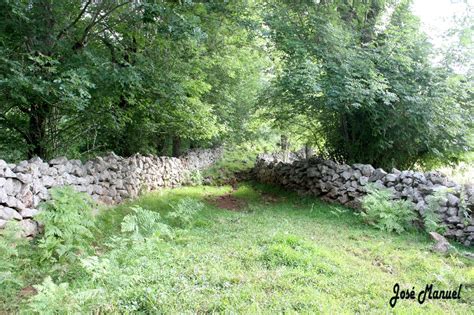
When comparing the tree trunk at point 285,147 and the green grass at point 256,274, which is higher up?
the tree trunk at point 285,147

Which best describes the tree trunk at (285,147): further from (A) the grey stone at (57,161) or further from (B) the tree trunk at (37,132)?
(A) the grey stone at (57,161)

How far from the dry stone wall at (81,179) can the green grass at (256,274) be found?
45.6 inches

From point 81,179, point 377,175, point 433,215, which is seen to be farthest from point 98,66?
point 433,215

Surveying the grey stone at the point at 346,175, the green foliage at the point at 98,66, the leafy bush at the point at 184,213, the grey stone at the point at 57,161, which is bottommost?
the leafy bush at the point at 184,213

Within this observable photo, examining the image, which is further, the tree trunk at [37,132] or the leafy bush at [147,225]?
the tree trunk at [37,132]

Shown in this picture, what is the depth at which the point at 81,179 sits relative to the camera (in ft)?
25.5

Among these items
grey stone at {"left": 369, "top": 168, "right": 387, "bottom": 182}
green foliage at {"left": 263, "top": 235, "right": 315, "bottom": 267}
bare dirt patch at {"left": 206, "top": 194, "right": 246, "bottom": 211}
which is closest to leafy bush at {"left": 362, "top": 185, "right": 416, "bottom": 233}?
grey stone at {"left": 369, "top": 168, "right": 387, "bottom": 182}

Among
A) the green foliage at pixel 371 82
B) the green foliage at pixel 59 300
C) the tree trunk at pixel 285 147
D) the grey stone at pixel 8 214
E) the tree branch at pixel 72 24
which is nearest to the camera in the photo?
the green foliage at pixel 59 300

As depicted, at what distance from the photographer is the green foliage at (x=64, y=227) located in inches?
196

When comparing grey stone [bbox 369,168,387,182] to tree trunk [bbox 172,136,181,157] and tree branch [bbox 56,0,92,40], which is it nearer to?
tree branch [bbox 56,0,92,40]

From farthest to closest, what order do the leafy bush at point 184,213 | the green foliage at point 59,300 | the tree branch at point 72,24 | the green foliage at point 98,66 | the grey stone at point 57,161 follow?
the leafy bush at point 184,213 → the tree branch at point 72,24 → the grey stone at point 57,161 → the green foliage at point 98,66 → the green foliage at point 59,300

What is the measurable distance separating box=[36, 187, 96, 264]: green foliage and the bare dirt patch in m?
4.71

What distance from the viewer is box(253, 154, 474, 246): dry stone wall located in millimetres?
7449
